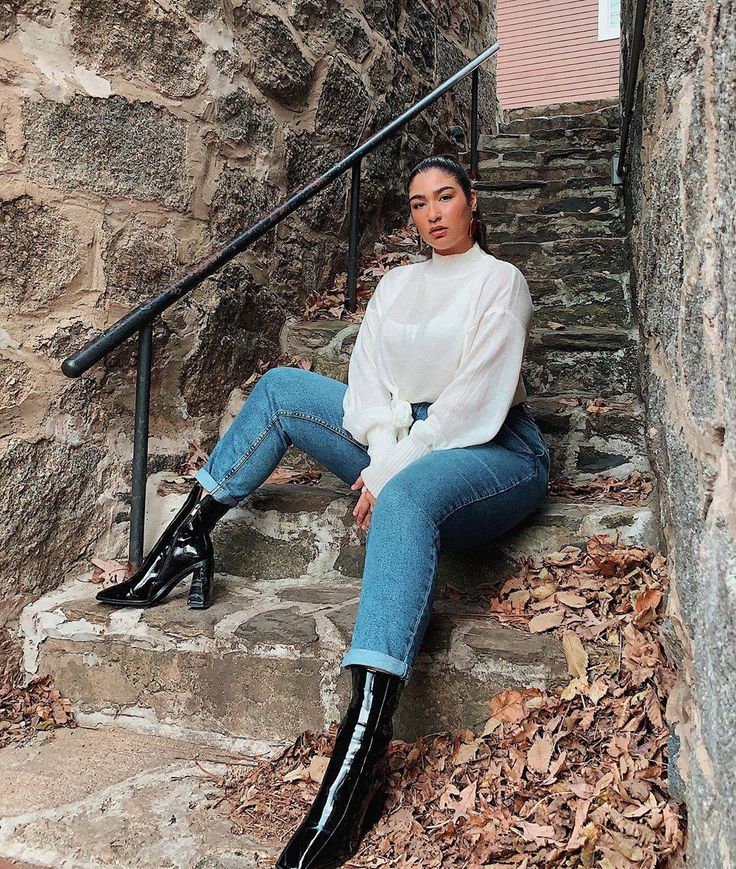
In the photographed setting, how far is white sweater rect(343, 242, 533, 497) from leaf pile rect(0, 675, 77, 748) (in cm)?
103

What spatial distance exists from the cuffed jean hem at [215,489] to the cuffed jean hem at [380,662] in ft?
2.55

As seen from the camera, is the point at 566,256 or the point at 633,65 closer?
the point at 633,65

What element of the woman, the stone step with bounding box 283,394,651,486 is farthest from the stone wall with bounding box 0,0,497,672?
the stone step with bounding box 283,394,651,486

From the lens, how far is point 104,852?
5.24 ft

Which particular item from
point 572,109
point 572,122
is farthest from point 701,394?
point 572,109

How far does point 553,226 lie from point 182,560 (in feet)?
9.11

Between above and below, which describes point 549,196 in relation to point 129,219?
above

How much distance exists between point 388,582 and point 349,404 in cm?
66

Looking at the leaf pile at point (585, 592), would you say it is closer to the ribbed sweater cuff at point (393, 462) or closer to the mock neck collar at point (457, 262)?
the ribbed sweater cuff at point (393, 462)

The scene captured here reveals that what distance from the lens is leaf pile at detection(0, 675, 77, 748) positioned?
2115mm

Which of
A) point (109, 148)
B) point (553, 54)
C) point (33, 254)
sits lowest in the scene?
point (33, 254)

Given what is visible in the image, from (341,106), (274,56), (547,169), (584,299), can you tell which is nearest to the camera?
(274,56)

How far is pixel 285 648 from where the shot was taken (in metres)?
2.02

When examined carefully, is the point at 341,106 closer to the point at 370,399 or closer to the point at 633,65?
the point at 633,65
